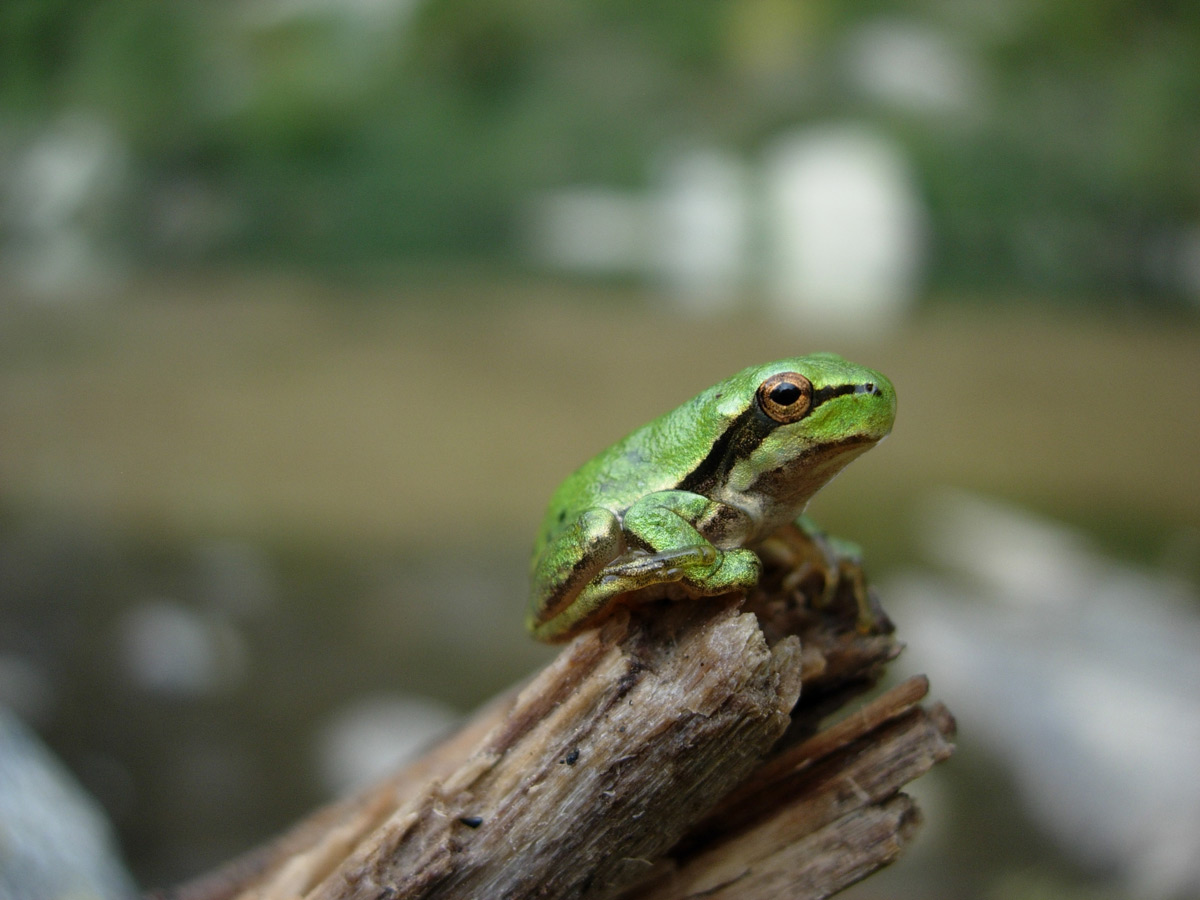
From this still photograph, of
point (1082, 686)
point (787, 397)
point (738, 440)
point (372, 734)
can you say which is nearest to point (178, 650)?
point (372, 734)

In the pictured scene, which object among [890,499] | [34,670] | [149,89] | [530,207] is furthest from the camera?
[530,207]

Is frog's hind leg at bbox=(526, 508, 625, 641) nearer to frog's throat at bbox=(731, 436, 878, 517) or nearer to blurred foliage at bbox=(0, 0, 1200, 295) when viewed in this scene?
frog's throat at bbox=(731, 436, 878, 517)

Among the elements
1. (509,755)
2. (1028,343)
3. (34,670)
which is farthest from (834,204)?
(509,755)

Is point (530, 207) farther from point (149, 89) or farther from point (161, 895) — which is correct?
point (161, 895)

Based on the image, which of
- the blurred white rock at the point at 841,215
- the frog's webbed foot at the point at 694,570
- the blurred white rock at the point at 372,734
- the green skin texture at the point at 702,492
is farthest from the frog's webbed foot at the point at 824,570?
the blurred white rock at the point at 841,215

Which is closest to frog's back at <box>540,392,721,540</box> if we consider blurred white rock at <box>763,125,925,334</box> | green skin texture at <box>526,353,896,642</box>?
green skin texture at <box>526,353,896,642</box>

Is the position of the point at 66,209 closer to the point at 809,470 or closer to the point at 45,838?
the point at 45,838
